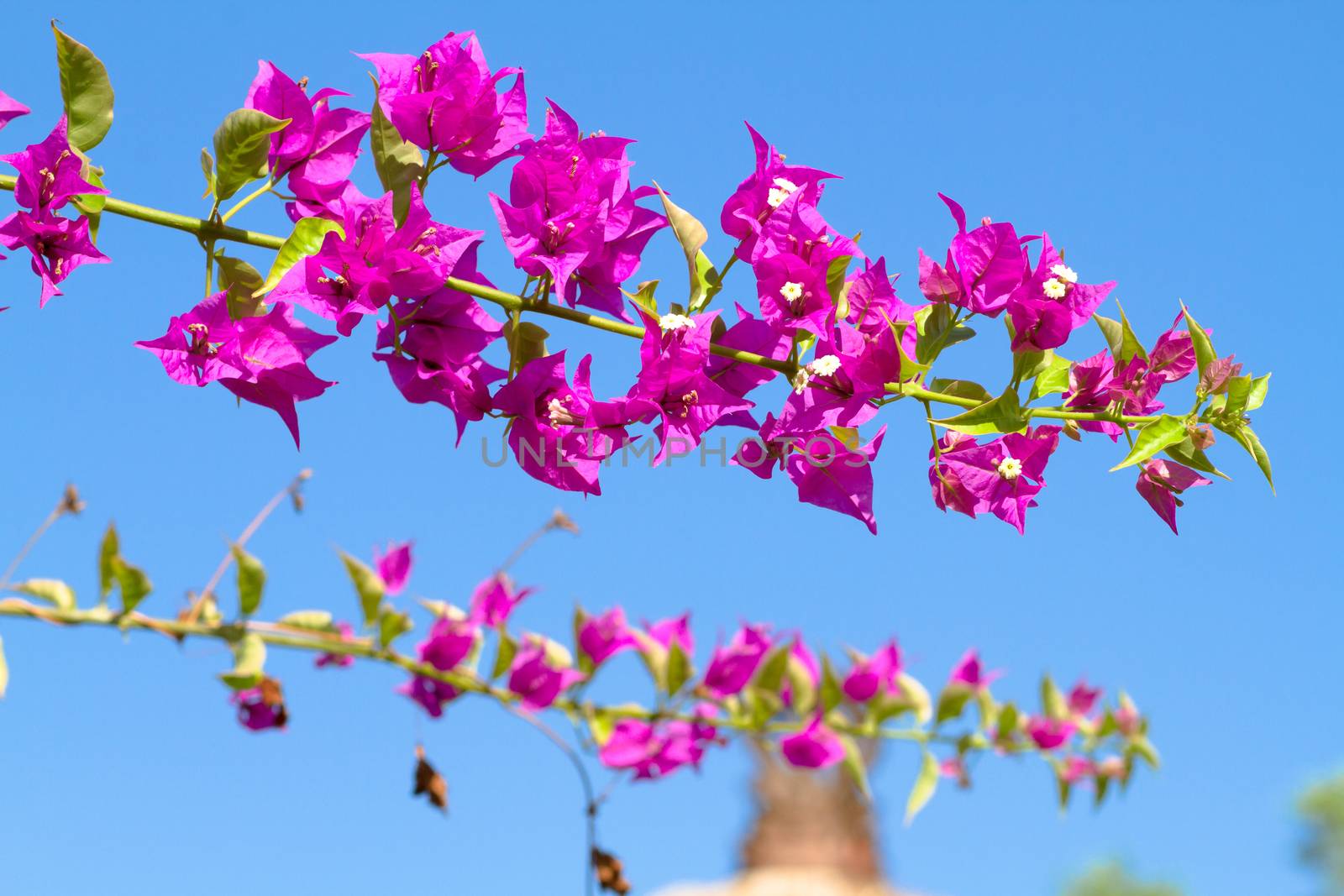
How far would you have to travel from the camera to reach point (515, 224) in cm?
83

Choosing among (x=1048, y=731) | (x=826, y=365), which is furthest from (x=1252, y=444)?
(x=1048, y=731)

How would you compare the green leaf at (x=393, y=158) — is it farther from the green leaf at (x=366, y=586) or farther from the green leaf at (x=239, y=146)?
the green leaf at (x=366, y=586)

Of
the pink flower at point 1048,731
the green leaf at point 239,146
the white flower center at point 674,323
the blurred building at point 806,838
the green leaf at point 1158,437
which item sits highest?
the blurred building at point 806,838

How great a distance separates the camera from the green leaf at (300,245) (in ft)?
2.59

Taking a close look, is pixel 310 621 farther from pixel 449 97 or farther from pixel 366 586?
pixel 449 97

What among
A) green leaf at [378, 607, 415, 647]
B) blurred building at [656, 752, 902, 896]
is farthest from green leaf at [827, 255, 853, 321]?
blurred building at [656, 752, 902, 896]

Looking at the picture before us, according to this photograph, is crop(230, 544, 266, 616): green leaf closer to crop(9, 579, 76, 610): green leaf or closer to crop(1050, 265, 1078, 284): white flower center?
crop(9, 579, 76, 610): green leaf

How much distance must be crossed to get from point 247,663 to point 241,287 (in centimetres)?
58

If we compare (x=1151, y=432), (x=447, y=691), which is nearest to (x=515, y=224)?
(x=1151, y=432)

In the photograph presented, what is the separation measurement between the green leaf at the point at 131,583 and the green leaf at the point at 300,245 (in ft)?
1.69

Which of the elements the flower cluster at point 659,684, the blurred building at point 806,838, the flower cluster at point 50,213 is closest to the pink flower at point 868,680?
the flower cluster at point 659,684

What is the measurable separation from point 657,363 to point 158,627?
718 millimetres

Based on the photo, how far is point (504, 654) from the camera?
1.70 meters

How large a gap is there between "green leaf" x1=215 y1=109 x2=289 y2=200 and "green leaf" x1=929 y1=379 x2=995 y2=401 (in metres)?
0.49
